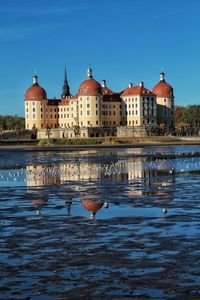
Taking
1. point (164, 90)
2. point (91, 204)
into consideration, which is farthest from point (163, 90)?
point (91, 204)

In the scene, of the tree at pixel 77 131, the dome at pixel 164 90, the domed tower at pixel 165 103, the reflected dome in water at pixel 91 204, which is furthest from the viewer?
the dome at pixel 164 90

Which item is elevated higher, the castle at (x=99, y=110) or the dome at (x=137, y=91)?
the dome at (x=137, y=91)

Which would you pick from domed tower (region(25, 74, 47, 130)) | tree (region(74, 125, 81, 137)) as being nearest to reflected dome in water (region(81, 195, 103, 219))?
tree (region(74, 125, 81, 137))

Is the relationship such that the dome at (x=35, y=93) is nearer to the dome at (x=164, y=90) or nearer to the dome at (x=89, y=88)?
the dome at (x=89, y=88)

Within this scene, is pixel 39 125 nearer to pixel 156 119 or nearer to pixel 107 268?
pixel 156 119

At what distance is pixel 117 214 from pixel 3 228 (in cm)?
434

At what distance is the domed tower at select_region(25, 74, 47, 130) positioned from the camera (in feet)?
560

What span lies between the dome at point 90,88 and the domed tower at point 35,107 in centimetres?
1508

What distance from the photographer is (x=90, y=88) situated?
160 meters

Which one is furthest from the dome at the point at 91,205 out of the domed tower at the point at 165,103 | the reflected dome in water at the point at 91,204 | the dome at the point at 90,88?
the domed tower at the point at 165,103

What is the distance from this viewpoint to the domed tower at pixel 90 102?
527ft

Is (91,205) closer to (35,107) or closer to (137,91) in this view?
(137,91)

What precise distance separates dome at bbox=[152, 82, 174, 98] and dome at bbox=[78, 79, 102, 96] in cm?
2203

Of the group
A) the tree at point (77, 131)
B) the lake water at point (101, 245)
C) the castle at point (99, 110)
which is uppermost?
the castle at point (99, 110)
